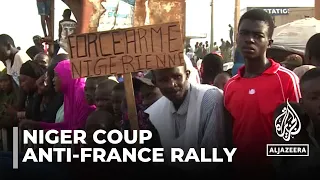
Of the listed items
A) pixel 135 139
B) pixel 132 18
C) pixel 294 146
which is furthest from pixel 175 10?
pixel 294 146

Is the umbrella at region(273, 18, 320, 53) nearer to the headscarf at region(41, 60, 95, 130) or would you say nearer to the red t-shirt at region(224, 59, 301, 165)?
the headscarf at region(41, 60, 95, 130)

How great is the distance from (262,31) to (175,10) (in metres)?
0.53

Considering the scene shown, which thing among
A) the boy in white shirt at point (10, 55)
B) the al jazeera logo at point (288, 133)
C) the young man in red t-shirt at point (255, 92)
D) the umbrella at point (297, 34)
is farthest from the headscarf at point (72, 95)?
the umbrella at point (297, 34)

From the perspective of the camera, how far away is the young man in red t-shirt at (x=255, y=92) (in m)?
2.46

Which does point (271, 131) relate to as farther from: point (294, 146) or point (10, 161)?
point (10, 161)

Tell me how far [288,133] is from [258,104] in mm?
251

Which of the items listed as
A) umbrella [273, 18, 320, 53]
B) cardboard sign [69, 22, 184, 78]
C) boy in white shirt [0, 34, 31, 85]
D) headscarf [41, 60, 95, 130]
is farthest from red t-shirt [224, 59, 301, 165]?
umbrella [273, 18, 320, 53]

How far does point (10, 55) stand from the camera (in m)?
5.54

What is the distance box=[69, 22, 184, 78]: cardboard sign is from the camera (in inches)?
100.0

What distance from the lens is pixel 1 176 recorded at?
7.90 ft

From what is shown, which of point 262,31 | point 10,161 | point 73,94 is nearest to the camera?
point 10,161

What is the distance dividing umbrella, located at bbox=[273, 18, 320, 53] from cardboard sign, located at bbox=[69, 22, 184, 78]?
16.3 ft

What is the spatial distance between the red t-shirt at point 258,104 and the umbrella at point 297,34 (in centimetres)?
483

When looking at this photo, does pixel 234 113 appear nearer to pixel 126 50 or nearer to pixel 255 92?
pixel 255 92
